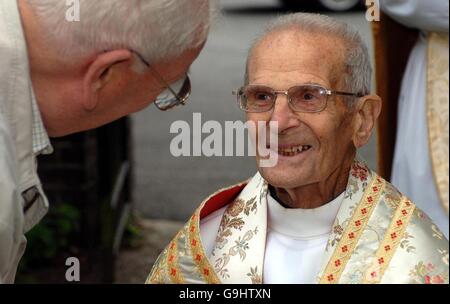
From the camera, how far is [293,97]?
7.06ft

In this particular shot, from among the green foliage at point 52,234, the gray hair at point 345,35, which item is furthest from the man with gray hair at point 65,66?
the green foliage at point 52,234

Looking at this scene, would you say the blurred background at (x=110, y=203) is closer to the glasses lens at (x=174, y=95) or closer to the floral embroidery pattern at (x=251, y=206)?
the glasses lens at (x=174, y=95)

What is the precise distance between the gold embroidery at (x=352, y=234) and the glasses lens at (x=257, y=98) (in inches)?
11.0

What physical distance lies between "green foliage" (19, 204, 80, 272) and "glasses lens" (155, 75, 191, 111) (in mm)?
2692

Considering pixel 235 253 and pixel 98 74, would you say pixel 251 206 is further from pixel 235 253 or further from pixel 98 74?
pixel 98 74

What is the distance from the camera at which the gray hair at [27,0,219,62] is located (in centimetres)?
212

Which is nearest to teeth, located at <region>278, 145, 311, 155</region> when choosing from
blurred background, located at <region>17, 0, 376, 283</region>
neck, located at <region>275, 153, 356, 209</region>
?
neck, located at <region>275, 153, 356, 209</region>

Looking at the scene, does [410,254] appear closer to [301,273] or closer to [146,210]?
[301,273]

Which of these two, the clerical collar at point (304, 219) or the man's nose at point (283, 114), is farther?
the clerical collar at point (304, 219)

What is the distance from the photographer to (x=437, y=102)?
407cm

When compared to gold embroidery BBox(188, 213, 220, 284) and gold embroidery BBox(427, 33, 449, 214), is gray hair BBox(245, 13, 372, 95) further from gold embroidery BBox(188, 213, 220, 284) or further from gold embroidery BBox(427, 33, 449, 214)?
gold embroidery BBox(427, 33, 449, 214)

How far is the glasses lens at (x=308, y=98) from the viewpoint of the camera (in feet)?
7.04
